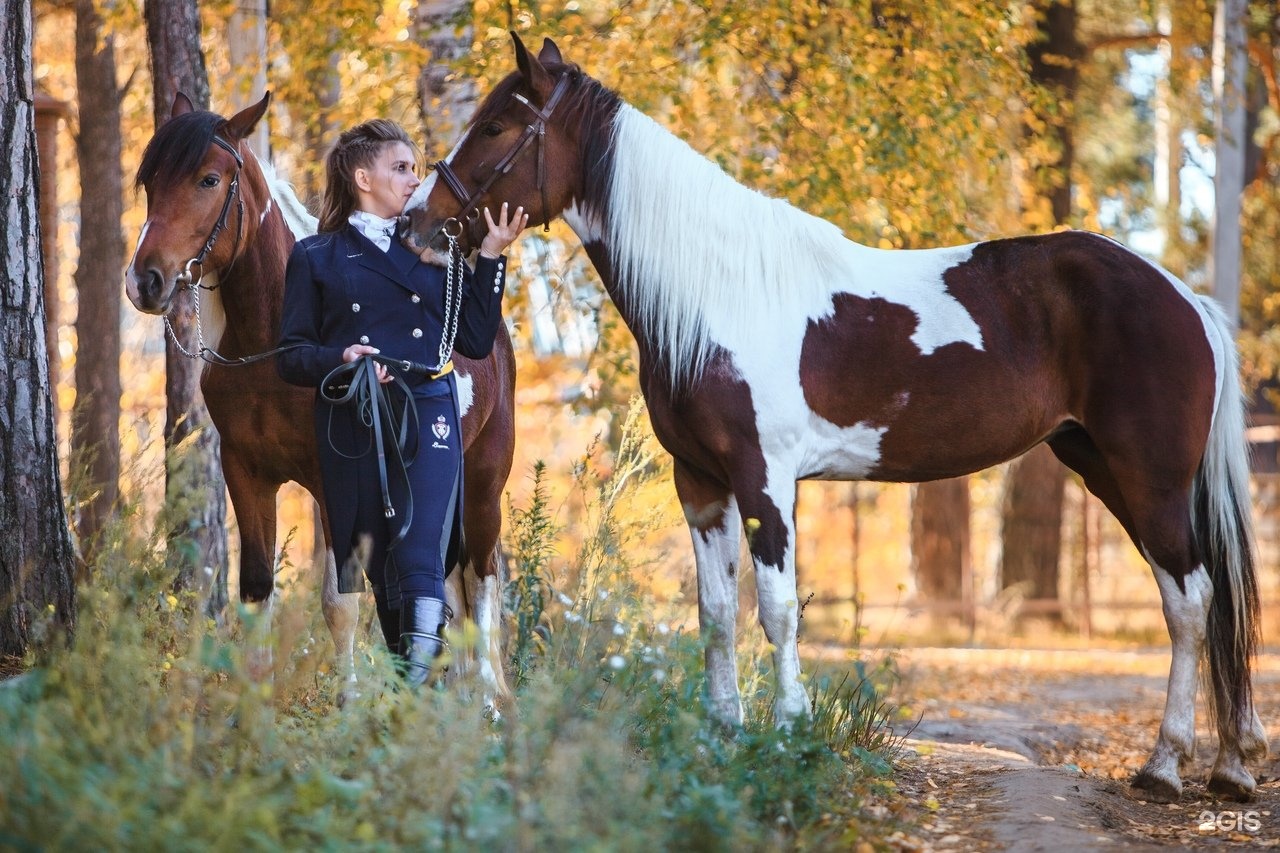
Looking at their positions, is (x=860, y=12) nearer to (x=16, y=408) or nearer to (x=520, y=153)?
(x=520, y=153)

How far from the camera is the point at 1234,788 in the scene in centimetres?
413

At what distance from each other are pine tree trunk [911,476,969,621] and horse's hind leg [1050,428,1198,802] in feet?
29.4

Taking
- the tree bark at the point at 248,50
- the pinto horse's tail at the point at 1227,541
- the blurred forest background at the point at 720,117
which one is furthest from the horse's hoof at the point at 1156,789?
the tree bark at the point at 248,50

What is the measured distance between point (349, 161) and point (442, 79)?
3241 millimetres

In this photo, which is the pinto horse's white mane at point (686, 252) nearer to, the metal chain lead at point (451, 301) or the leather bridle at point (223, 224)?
the metal chain lead at point (451, 301)

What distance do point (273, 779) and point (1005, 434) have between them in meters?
2.80

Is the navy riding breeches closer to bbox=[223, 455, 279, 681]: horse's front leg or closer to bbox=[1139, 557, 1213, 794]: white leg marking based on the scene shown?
bbox=[223, 455, 279, 681]: horse's front leg

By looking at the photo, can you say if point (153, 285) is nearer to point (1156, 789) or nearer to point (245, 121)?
point (245, 121)

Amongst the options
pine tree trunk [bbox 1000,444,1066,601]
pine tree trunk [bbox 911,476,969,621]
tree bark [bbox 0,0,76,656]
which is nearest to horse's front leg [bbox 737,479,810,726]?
tree bark [bbox 0,0,76,656]

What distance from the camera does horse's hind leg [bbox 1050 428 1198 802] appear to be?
416 centimetres

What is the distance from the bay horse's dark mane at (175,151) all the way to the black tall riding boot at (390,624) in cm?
148

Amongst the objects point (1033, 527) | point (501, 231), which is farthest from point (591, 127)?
point (1033, 527)

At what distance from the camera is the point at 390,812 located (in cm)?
241

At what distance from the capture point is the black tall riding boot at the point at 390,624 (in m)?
3.41
